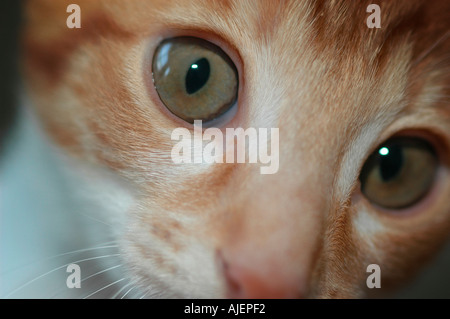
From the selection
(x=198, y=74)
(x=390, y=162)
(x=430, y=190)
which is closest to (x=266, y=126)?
(x=198, y=74)

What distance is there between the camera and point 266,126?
0.66m

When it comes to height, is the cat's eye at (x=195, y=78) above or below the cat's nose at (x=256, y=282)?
above

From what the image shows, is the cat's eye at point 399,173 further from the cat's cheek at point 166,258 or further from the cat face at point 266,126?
the cat's cheek at point 166,258

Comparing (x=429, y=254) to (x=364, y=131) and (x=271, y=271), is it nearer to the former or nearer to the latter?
(x=364, y=131)

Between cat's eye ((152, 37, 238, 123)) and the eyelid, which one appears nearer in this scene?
cat's eye ((152, 37, 238, 123))

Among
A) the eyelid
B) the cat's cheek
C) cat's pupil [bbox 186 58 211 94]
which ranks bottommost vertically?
the cat's cheek

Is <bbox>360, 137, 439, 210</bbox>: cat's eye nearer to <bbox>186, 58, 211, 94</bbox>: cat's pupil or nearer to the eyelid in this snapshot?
the eyelid

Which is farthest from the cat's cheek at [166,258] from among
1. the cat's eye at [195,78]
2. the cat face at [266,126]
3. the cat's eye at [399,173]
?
the cat's eye at [399,173]

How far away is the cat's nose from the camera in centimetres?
60

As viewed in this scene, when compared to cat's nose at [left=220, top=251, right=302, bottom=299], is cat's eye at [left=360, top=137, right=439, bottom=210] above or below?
above

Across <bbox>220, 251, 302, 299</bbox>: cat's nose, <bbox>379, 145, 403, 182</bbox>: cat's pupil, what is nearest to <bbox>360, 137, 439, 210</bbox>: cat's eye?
<bbox>379, 145, 403, 182</bbox>: cat's pupil

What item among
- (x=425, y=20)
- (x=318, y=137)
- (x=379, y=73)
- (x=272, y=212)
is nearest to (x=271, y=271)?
(x=272, y=212)

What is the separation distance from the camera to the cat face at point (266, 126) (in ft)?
2.04
